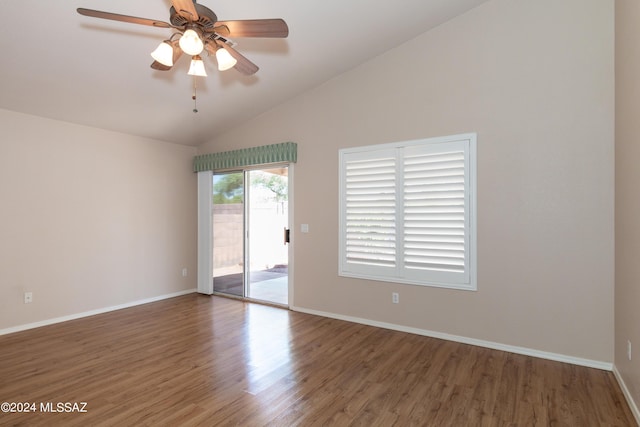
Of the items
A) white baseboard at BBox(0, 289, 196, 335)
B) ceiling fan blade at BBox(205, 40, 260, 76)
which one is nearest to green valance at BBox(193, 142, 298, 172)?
ceiling fan blade at BBox(205, 40, 260, 76)

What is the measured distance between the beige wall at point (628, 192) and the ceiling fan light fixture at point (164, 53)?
323 centimetres

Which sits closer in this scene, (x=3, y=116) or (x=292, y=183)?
(x=3, y=116)

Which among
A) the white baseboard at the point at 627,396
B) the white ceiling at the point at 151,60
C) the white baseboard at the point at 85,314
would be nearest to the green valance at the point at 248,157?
the white ceiling at the point at 151,60

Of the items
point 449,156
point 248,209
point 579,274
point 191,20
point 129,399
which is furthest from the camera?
point 248,209

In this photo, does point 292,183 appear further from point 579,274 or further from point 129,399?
point 579,274

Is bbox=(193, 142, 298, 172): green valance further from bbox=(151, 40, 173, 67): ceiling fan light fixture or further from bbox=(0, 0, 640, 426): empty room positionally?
bbox=(151, 40, 173, 67): ceiling fan light fixture

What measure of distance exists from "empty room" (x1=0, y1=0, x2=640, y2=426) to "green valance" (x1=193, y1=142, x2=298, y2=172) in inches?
1.6

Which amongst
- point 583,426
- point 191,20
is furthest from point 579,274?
point 191,20

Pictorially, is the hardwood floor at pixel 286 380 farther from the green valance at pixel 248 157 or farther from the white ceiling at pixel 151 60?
the white ceiling at pixel 151 60

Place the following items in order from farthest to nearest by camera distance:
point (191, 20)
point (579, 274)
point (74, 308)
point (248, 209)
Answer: point (248, 209) → point (74, 308) → point (579, 274) → point (191, 20)

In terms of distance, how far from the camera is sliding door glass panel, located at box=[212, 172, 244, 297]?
5.64m

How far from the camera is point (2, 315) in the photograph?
3.94m

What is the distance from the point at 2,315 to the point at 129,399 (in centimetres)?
263

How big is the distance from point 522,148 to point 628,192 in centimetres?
98
